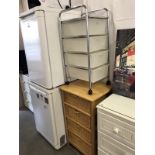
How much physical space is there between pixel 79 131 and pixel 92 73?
690 millimetres

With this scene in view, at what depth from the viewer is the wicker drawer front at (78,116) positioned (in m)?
1.53

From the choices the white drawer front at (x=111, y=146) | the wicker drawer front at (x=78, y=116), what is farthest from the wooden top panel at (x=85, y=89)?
the white drawer front at (x=111, y=146)

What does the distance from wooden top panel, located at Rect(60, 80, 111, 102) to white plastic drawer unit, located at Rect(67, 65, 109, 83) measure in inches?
4.5

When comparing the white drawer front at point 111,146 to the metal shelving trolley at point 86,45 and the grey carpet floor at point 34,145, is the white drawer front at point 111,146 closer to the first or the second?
the metal shelving trolley at point 86,45

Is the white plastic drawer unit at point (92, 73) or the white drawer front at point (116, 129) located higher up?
the white plastic drawer unit at point (92, 73)

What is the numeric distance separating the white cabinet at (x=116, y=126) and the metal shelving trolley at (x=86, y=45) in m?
0.26

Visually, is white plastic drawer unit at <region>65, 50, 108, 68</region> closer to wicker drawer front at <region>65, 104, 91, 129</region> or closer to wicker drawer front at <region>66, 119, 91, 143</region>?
wicker drawer front at <region>65, 104, 91, 129</region>

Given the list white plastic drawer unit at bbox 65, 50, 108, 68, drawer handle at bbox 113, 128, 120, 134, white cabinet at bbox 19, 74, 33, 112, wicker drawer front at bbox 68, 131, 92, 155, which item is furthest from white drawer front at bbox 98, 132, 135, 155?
white cabinet at bbox 19, 74, 33, 112

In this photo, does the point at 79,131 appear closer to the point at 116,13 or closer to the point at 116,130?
the point at 116,130

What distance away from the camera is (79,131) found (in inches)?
66.7

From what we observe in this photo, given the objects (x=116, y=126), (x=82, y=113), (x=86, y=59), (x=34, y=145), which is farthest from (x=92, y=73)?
(x=34, y=145)

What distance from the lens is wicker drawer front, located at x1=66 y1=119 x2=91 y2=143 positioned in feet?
5.23
